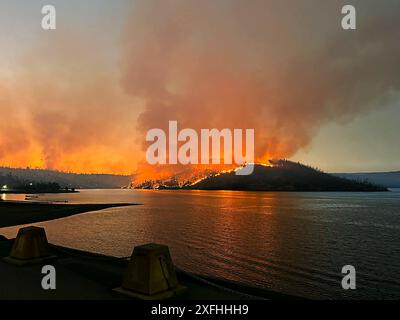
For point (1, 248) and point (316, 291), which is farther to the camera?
point (316, 291)

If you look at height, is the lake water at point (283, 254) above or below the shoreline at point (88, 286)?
below

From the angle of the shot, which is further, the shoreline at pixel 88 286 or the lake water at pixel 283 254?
the lake water at pixel 283 254

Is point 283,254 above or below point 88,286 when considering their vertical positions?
below

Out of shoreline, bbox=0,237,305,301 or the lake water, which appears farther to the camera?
the lake water

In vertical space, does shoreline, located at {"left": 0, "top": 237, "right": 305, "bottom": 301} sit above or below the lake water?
above

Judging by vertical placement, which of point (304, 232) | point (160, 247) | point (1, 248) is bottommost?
point (304, 232)

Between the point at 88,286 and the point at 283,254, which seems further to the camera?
the point at 283,254
